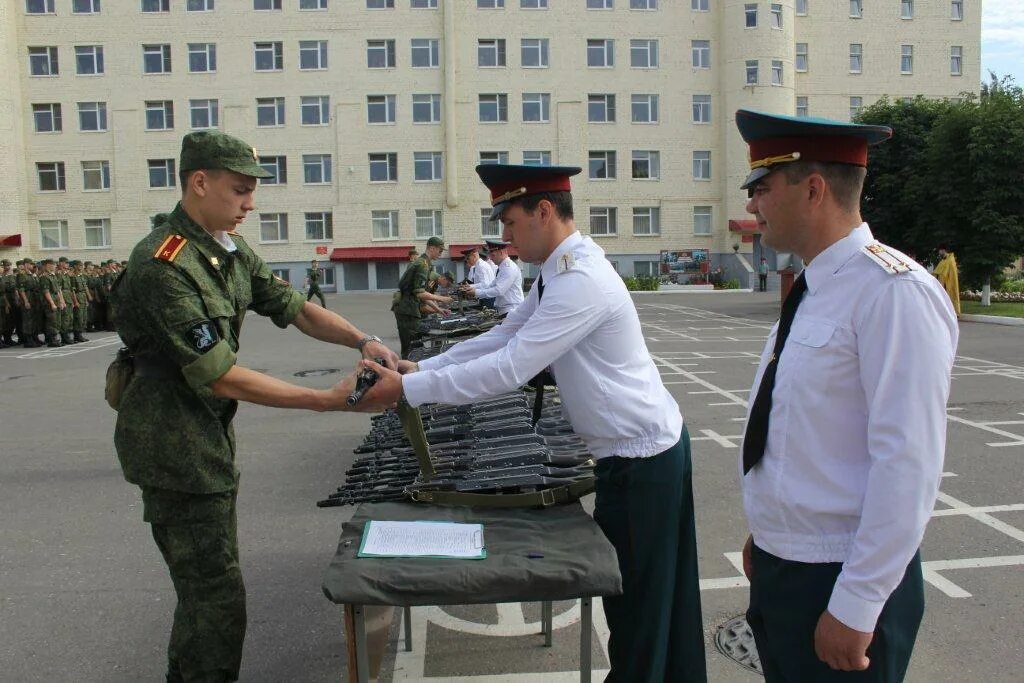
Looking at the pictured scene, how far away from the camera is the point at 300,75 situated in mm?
48812

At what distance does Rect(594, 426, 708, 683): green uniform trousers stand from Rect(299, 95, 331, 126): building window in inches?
1933

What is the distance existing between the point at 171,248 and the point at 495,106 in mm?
48763

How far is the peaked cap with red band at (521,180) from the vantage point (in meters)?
3.24

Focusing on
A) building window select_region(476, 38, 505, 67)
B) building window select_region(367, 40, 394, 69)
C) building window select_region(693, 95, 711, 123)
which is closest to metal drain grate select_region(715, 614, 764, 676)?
building window select_region(476, 38, 505, 67)

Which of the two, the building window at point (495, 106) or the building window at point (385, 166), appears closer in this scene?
the building window at point (385, 166)

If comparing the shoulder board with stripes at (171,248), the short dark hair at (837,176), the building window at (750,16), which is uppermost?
the building window at (750,16)

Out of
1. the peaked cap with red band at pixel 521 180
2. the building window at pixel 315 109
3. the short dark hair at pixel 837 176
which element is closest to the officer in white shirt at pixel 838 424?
the short dark hair at pixel 837 176

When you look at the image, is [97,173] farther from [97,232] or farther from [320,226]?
[320,226]

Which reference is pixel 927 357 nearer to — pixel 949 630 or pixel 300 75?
pixel 949 630

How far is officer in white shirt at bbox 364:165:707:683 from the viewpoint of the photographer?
3.06 metres

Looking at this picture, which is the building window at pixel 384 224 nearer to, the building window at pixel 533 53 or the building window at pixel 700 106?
the building window at pixel 533 53

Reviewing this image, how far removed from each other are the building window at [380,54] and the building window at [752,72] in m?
21.1

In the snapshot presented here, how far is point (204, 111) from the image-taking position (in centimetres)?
4900

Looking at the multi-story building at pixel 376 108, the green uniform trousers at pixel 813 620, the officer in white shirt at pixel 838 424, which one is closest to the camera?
the officer in white shirt at pixel 838 424
